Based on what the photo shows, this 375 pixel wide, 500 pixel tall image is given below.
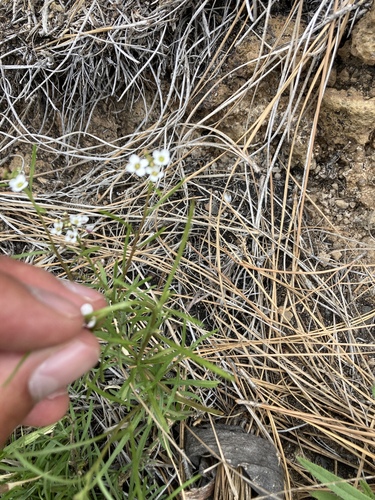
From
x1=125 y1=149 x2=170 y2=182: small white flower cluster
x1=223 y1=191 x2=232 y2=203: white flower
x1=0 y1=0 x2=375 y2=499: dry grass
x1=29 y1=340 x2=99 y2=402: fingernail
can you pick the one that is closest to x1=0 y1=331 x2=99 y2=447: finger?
x1=29 y1=340 x2=99 y2=402: fingernail

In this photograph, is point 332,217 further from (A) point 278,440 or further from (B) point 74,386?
(B) point 74,386

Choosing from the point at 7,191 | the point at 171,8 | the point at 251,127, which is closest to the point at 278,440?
the point at 251,127

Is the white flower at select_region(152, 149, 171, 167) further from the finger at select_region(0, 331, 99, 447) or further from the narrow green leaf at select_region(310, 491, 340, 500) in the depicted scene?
the narrow green leaf at select_region(310, 491, 340, 500)

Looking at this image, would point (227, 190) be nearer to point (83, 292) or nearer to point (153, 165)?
point (153, 165)

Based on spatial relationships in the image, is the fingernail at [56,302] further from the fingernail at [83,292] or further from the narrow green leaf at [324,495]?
the narrow green leaf at [324,495]

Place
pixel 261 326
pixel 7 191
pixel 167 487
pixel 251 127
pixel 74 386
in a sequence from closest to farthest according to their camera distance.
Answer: pixel 167 487, pixel 74 386, pixel 261 326, pixel 251 127, pixel 7 191

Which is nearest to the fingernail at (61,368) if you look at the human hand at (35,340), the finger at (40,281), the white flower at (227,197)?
the human hand at (35,340)
